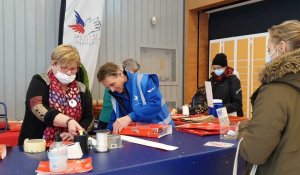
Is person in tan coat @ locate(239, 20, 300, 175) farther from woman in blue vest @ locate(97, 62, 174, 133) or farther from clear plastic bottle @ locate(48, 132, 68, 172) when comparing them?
woman in blue vest @ locate(97, 62, 174, 133)

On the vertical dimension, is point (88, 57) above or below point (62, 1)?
below

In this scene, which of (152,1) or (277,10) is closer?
(277,10)

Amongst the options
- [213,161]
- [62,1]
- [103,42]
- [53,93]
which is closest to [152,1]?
[103,42]

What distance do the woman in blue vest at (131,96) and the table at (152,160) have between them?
0.31m

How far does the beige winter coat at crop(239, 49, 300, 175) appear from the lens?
1130mm

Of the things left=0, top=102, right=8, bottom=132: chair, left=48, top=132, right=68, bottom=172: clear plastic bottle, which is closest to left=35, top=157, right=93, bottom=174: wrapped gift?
left=48, top=132, right=68, bottom=172: clear plastic bottle

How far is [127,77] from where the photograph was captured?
2.04 meters

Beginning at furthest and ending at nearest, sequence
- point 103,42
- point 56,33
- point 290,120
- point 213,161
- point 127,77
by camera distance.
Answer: point 103,42 < point 56,33 < point 127,77 < point 213,161 < point 290,120

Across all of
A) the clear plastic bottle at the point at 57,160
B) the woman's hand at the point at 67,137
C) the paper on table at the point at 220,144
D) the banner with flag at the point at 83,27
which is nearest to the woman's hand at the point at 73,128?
the woman's hand at the point at 67,137

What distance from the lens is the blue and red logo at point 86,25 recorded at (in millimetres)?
3944

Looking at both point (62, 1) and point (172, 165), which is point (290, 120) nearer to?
point (172, 165)

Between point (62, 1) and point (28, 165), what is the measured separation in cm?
308

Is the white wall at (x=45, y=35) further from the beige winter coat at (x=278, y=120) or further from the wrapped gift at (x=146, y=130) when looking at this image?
the beige winter coat at (x=278, y=120)

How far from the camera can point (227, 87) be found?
123 inches
